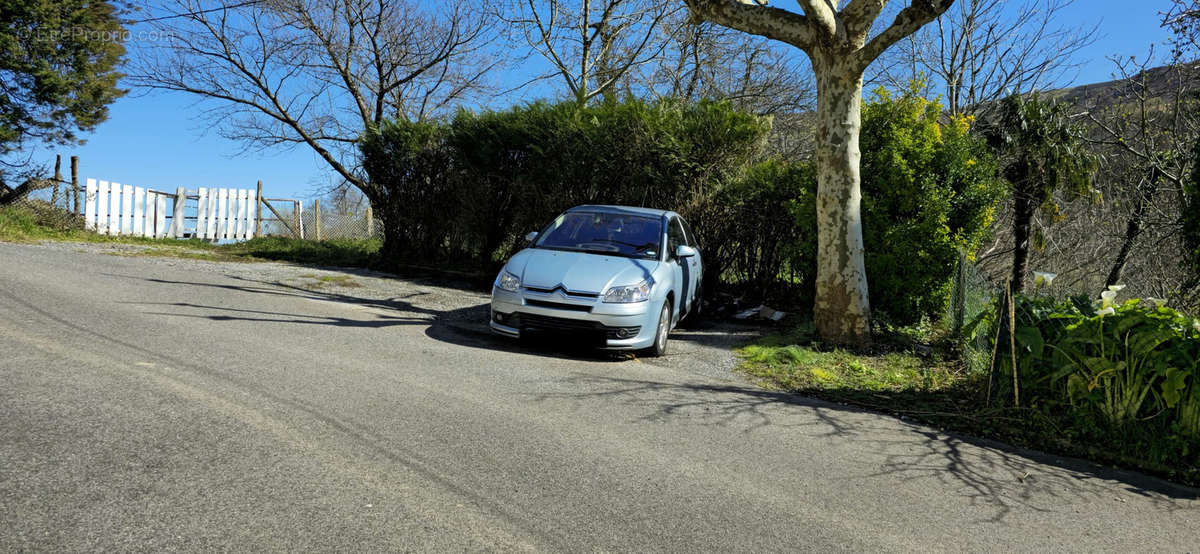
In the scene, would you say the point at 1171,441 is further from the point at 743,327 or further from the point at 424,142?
the point at 424,142

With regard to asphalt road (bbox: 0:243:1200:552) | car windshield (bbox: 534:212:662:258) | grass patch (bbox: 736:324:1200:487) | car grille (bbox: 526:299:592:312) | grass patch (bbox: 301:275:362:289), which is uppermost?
car windshield (bbox: 534:212:662:258)

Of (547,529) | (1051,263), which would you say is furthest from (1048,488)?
(1051,263)

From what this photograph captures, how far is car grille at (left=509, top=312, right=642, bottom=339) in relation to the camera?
740 cm

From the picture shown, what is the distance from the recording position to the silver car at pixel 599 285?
7.43 m

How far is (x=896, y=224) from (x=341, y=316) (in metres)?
7.65

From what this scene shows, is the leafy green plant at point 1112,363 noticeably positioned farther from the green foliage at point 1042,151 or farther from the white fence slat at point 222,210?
the white fence slat at point 222,210

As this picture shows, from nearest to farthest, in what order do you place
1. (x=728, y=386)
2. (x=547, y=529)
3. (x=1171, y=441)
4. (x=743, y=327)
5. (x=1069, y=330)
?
(x=547, y=529) < (x=1171, y=441) < (x=1069, y=330) < (x=728, y=386) < (x=743, y=327)

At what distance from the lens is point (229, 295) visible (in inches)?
386

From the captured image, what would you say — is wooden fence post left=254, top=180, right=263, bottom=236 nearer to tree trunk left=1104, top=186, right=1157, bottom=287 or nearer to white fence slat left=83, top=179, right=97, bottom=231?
white fence slat left=83, top=179, right=97, bottom=231

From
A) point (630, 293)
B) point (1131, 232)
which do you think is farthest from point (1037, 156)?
point (630, 293)

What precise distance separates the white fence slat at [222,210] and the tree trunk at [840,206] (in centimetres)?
2059

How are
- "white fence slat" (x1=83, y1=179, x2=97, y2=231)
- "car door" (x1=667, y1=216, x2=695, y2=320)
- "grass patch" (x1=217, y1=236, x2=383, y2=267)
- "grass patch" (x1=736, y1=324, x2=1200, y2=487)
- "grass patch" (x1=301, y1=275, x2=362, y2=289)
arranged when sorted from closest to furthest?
"grass patch" (x1=736, y1=324, x2=1200, y2=487), "car door" (x1=667, y1=216, x2=695, y2=320), "grass patch" (x1=301, y1=275, x2=362, y2=289), "grass patch" (x1=217, y1=236, x2=383, y2=267), "white fence slat" (x1=83, y1=179, x2=97, y2=231)

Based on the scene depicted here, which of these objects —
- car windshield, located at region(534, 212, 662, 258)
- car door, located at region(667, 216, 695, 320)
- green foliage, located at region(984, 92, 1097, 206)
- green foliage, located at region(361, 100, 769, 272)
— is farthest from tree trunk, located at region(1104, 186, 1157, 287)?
car windshield, located at region(534, 212, 662, 258)

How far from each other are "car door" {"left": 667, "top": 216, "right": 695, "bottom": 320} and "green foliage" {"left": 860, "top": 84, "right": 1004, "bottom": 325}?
2553 millimetres
